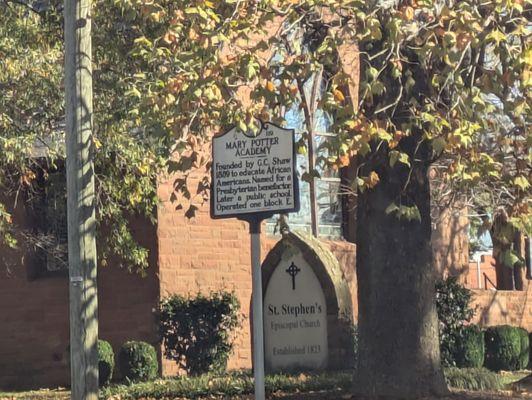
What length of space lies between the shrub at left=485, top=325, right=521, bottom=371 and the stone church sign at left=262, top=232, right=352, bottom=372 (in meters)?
6.63

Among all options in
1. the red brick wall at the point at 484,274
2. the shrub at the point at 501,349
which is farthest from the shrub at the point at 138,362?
the red brick wall at the point at 484,274

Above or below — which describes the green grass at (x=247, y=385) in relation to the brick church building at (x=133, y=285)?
below

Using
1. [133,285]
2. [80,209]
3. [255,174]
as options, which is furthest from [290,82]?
[133,285]

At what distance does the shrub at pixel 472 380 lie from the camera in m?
14.4

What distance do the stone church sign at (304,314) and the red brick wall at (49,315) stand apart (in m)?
4.25

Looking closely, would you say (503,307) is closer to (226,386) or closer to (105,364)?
(105,364)

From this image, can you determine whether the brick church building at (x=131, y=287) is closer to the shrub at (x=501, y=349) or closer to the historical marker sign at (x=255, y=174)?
the shrub at (x=501, y=349)

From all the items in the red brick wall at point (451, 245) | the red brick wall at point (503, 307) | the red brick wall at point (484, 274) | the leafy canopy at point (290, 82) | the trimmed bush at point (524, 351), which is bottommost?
the trimmed bush at point (524, 351)

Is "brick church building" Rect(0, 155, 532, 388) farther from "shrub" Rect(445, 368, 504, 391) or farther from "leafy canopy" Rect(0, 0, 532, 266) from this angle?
"leafy canopy" Rect(0, 0, 532, 266)

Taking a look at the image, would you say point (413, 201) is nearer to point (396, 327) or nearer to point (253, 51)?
point (396, 327)

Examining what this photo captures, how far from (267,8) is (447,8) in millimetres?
2095

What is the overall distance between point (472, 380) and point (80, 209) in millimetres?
6846

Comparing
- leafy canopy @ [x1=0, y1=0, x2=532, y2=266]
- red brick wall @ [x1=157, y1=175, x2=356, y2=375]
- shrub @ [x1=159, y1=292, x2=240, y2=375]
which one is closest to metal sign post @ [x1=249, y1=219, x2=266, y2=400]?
leafy canopy @ [x1=0, y1=0, x2=532, y2=266]

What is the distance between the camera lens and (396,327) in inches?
484
